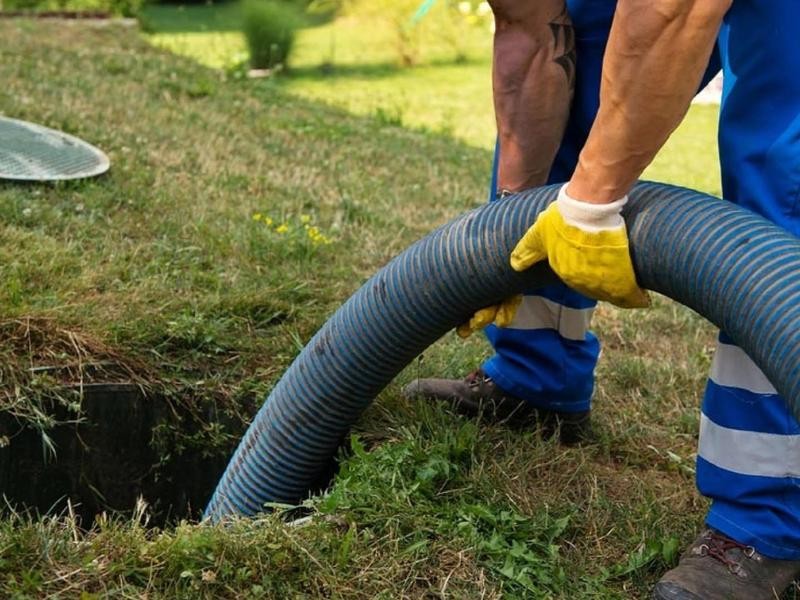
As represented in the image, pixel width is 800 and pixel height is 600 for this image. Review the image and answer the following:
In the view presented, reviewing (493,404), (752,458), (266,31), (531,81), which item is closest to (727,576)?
(752,458)

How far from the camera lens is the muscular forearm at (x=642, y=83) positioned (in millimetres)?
1931

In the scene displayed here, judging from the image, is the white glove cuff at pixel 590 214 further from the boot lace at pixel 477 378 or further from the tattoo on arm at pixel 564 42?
the boot lace at pixel 477 378

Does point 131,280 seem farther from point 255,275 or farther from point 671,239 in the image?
point 671,239

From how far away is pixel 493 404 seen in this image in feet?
9.68

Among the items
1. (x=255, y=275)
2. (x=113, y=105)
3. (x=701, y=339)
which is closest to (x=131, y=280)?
(x=255, y=275)

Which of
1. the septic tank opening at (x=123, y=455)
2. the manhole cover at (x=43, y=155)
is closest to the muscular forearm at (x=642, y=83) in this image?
the septic tank opening at (x=123, y=455)

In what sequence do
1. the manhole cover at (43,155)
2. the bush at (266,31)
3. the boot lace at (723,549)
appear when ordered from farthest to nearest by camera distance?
the bush at (266,31) < the manhole cover at (43,155) < the boot lace at (723,549)

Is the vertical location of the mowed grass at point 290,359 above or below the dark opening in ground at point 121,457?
above

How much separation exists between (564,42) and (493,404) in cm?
94

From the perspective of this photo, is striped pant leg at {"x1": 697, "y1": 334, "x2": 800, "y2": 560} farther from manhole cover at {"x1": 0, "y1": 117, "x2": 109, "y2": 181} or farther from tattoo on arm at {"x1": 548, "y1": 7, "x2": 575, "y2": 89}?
manhole cover at {"x1": 0, "y1": 117, "x2": 109, "y2": 181}

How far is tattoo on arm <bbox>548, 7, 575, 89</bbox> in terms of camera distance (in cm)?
262

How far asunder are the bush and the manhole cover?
7.01 m

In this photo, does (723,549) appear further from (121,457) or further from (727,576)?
(121,457)

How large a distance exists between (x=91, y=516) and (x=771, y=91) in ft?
6.94
